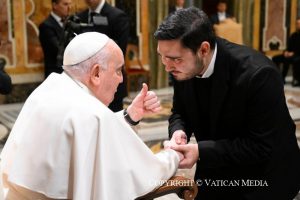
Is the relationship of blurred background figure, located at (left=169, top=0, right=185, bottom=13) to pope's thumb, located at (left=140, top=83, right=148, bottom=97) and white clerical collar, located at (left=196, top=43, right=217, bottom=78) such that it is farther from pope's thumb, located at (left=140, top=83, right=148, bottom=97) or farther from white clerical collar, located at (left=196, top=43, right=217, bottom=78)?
white clerical collar, located at (left=196, top=43, right=217, bottom=78)

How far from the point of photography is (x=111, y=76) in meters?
2.33

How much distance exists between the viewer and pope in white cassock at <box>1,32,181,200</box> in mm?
2105

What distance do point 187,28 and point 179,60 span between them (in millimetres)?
160

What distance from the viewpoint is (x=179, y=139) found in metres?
2.47

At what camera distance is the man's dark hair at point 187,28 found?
2.15 meters

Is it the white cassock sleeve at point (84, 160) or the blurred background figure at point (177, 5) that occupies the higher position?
the blurred background figure at point (177, 5)

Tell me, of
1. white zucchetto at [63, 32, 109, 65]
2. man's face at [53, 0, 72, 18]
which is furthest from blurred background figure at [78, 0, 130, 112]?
white zucchetto at [63, 32, 109, 65]

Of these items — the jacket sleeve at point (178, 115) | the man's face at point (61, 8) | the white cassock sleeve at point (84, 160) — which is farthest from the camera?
the man's face at point (61, 8)

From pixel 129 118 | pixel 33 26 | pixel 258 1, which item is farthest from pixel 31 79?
pixel 129 118

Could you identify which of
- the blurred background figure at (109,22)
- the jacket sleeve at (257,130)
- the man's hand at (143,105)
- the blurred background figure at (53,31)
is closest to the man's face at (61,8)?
the blurred background figure at (53,31)

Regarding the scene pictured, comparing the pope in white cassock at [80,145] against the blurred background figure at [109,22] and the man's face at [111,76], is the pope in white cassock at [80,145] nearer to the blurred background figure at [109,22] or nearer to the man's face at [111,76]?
the man's face at [111,76]

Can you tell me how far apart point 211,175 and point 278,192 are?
1.13 ft

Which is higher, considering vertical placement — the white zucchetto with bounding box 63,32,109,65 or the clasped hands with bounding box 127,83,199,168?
the white zucchetto with bounding box 63,32,109,65

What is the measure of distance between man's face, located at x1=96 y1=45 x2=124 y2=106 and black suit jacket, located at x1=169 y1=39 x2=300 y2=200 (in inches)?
14.6
